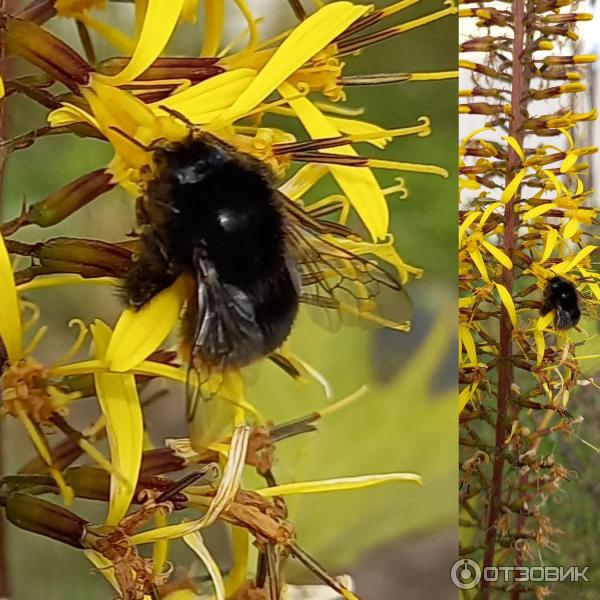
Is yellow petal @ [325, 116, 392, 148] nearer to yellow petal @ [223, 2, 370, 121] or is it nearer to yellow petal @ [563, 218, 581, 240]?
yellow petal @ [223, 2, 370, 121]

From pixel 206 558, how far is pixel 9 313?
26 centimetres

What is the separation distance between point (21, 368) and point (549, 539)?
574mm

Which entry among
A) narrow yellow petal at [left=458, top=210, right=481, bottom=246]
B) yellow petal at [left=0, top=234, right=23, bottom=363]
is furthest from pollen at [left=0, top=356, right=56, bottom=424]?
narrow yellow petal at [left=458, top=210, right=481, bottom=246]

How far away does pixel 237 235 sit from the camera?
2.24ft

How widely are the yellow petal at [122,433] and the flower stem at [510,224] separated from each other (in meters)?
0.39

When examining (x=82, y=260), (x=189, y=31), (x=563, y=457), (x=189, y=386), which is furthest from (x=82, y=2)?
(x=563, y=457)

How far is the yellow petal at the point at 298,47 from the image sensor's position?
2.41 ft

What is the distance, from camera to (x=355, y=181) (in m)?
0.80

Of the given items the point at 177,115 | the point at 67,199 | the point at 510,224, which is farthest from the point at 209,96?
the point at 510,224

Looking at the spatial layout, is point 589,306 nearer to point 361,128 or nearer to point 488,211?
point 488,211

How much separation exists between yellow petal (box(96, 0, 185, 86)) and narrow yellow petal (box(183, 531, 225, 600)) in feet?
1.20

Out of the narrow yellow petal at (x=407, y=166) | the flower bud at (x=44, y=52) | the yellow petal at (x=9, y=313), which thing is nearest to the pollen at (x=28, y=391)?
the yellow petal at (x=9, y=313)

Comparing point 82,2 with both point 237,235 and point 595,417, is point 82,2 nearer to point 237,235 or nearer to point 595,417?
point 237,235

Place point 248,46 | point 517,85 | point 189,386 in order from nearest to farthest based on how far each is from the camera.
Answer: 1. point 189,386
2. point 248,46
3. point 517,85
